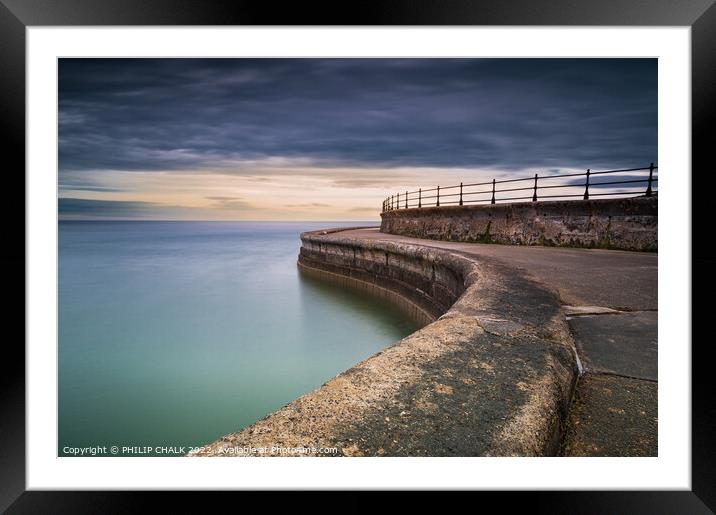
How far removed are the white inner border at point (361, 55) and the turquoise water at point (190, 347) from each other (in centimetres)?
21

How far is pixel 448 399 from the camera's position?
3.70ft

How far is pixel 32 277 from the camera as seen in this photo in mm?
1357

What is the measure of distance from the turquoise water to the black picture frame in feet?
0.91

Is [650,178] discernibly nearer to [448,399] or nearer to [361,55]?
[361,55]

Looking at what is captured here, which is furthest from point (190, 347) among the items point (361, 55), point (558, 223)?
point (558, 223)

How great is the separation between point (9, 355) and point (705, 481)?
2224 millimetres

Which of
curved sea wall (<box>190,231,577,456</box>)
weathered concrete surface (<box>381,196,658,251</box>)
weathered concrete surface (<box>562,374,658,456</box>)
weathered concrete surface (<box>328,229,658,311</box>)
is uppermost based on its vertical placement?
weathered concrete surface (<box>381,196,658,251</box>)

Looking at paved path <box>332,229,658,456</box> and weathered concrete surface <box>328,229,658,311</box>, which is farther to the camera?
weathered concrete surface <box>328,229,658,311</box>

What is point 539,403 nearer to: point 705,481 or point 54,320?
point 705,481

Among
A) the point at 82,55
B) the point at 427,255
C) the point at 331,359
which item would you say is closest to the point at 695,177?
A: the point at 82,55

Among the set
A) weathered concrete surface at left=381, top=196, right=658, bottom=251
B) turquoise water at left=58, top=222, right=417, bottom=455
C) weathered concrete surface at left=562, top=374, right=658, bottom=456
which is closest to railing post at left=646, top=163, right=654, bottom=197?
weathered concrete surface at left=381, top=196, right=658, bottom=251

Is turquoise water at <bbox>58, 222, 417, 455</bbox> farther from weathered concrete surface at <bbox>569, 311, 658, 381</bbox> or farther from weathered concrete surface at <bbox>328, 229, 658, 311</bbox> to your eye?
weathered concrete surface at <bbox>328, 229, 658, 311</bbox>

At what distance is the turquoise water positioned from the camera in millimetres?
3225

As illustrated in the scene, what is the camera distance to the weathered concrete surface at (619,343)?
1501 mm
